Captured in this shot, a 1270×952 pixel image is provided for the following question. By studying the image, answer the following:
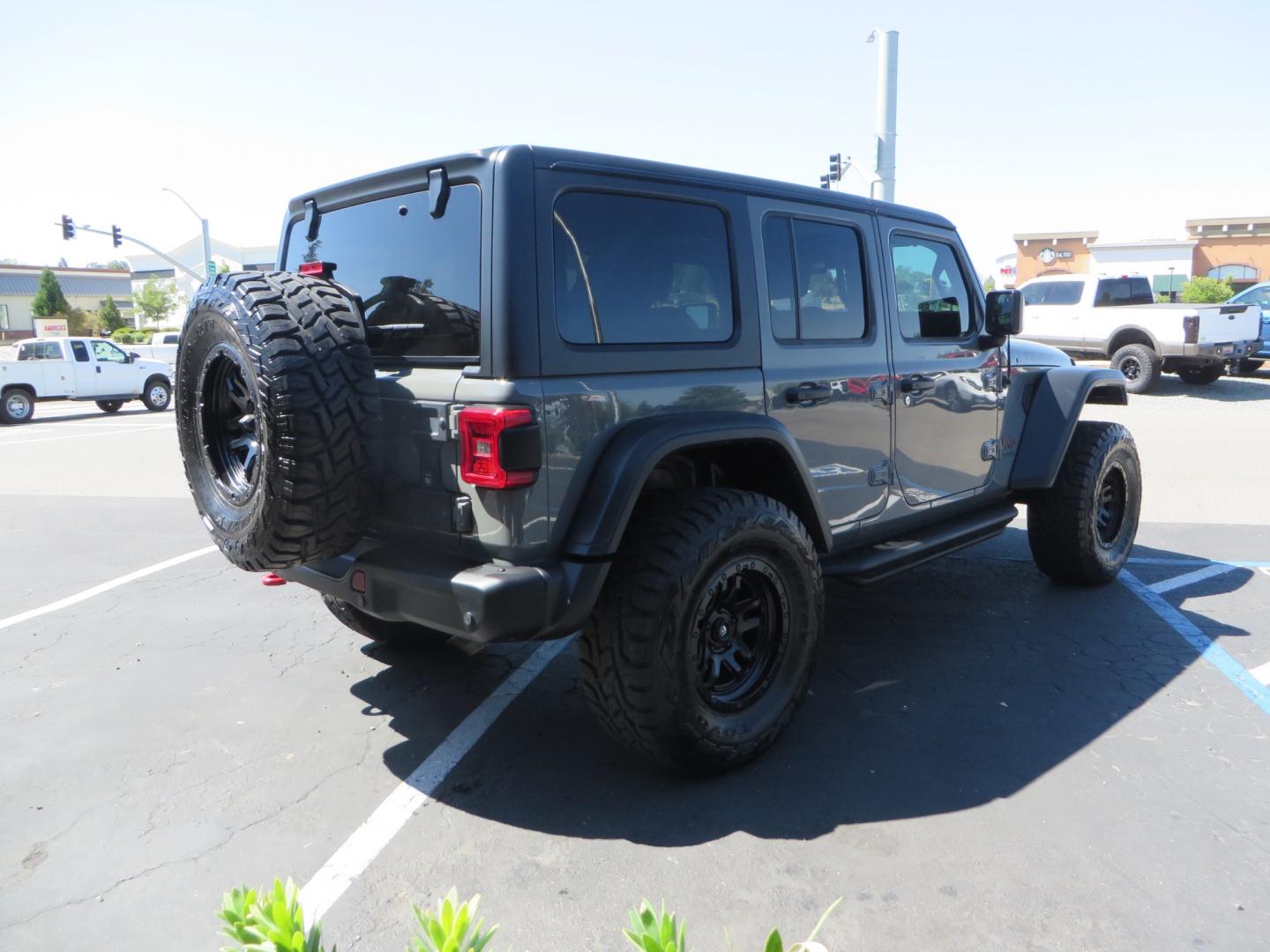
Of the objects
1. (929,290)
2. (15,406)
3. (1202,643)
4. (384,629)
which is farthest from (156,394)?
(1202,643)

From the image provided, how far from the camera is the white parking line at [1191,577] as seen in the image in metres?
5.36

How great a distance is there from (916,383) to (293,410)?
9.20ft

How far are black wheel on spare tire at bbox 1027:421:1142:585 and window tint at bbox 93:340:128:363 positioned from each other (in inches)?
784

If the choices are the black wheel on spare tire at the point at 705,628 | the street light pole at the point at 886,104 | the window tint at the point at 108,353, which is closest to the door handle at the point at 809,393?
the black wheel on spare tire at the point at 705,628

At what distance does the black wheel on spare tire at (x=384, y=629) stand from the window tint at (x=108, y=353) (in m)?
18.4

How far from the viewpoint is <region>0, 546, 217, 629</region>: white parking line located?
5066mm

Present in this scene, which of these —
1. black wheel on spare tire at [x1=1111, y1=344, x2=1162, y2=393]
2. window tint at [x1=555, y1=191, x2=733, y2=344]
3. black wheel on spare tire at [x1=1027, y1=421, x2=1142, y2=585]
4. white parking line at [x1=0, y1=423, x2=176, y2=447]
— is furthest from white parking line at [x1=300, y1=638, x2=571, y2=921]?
black wheel on spare tire at [x1=1111, y1=344, x2=1162, y2=393]

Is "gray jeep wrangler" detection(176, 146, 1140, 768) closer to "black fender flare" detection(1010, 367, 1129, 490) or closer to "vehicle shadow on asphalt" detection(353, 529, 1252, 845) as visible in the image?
"vehicle shadow on asphalt" detection(353, 529, 1252, 845)

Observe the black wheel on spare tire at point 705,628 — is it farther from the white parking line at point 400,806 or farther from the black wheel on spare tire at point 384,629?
the black wheel on spare tire at point 384,629

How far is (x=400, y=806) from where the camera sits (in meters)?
3.06

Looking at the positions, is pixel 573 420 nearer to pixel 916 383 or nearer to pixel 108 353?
pixel 916 383

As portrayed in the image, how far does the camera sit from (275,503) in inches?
110

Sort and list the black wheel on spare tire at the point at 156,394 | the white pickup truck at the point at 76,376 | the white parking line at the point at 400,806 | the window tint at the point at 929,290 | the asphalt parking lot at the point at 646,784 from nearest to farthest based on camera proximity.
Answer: the asphalt parking lot at the point at 646,784 < the white parking line at the point at 400,806 < the window tint at the point at 929,290 < the white pickup truck at the point at 76,376 < the black wheel on spare tire at the point at 156,394

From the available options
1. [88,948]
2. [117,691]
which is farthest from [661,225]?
[117,691]
